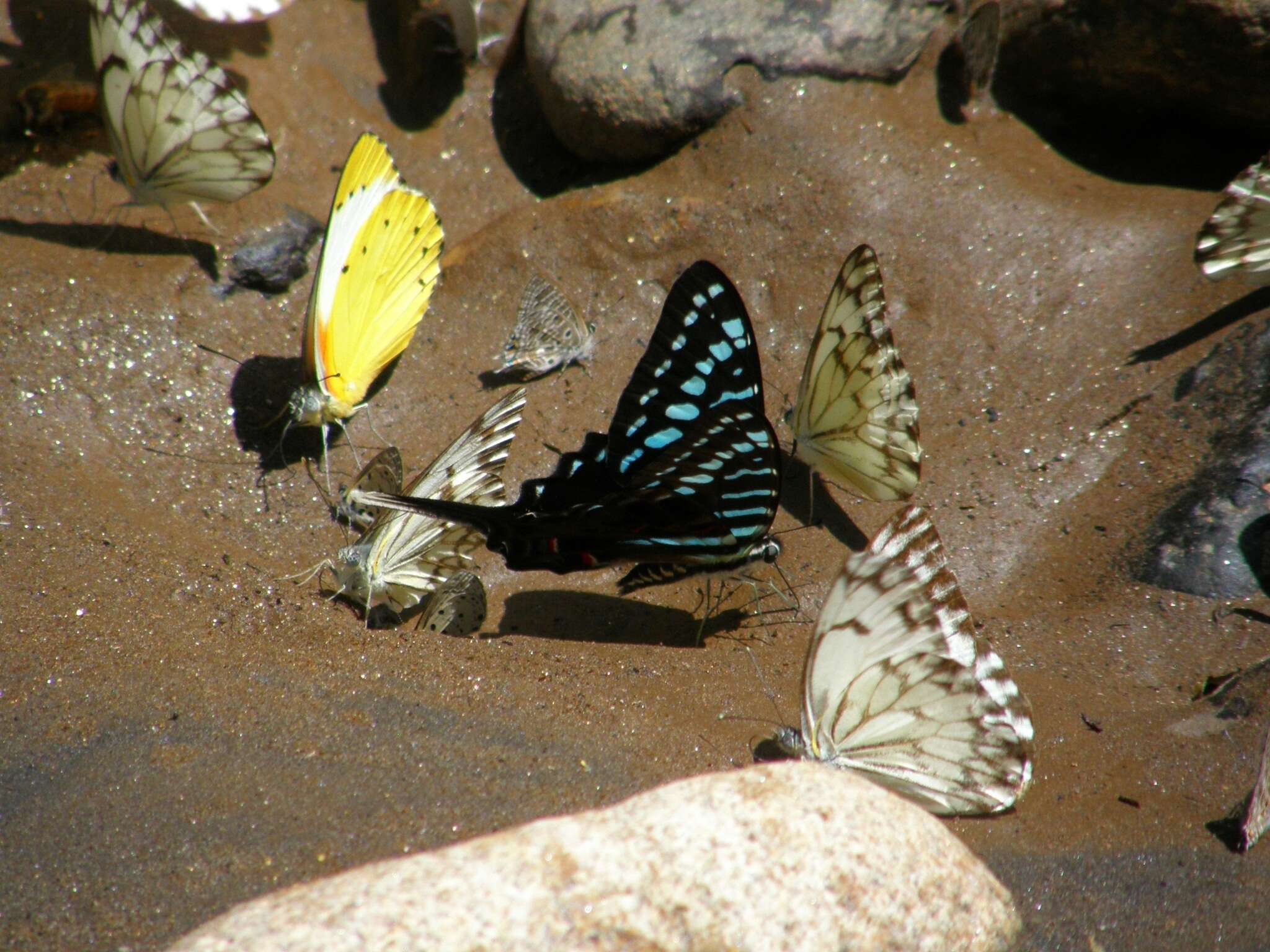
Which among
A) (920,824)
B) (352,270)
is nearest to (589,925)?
(920,824)

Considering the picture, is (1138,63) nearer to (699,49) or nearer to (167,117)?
(699,49)

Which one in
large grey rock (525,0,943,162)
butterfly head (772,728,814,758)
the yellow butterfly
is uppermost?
large grey rock (525,0,943,162)

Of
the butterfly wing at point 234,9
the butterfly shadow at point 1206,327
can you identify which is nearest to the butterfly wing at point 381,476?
the butterfly wing at point 234,9

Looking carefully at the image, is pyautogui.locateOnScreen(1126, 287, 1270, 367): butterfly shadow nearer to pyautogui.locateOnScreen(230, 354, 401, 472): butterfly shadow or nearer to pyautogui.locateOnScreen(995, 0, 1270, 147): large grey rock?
pyautogui.locateOnScreen(995, 0, 1270, 147): large grey rock

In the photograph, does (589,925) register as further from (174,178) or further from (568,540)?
(174,178)

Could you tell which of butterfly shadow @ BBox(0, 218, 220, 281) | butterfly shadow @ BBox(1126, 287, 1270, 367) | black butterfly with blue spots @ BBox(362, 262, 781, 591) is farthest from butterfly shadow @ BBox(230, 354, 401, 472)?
butterfly shadow @ BBox(1126, 287, 1270, 367)

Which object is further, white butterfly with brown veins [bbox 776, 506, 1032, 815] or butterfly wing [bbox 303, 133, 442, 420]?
butterfly wing [bbox 303, 133, 442, 420]
